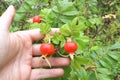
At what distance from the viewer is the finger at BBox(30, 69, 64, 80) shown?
7.26 feet

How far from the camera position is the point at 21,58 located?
7.74 feet

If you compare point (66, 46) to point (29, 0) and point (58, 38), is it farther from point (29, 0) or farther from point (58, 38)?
point (29, 0)

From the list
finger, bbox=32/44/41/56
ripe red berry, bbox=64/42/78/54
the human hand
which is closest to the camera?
ripe red berry, bbox=64/42/78/54

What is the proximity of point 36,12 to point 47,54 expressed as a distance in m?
0.72

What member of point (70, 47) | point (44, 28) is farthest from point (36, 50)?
point (70, 47)

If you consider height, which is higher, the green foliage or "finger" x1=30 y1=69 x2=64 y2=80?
the green foliage

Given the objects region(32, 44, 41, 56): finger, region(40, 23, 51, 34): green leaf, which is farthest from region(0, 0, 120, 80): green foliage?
region(32, 44, 41, 56): finger

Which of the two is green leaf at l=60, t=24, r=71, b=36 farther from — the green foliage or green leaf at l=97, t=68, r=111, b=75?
green leaf at l=97, t=68, r=111, b=75

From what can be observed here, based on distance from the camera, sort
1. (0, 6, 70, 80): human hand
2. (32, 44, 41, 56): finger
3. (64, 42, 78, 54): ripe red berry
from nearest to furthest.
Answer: (64, 42, 78, 54): ripe red berry < (0, 6, 70, 80): human hand < (32, 44, 41, 56): finger

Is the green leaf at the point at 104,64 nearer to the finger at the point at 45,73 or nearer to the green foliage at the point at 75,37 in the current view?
the green foliage at the point at 75,37

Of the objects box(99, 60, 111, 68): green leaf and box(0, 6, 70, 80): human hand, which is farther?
box(99, 60, 111, 68): green leaf

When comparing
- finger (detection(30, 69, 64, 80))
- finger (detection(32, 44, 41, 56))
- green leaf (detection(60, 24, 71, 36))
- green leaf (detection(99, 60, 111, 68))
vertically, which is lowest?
finger (detection(30, 69, 64, 80))

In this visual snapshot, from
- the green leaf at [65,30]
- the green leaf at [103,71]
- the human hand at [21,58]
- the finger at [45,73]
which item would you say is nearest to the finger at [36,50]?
the human hand at [21,58]

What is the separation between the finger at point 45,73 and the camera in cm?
221
